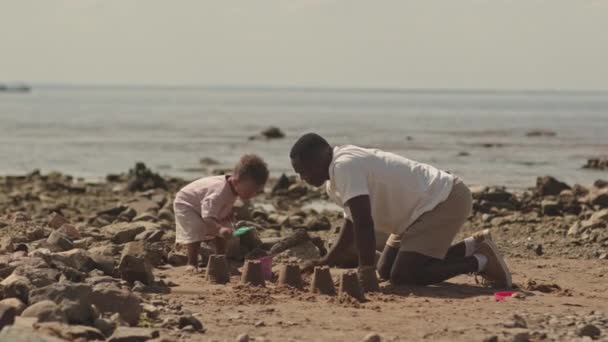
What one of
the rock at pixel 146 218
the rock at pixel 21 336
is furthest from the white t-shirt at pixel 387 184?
the rock at pixel 146 218

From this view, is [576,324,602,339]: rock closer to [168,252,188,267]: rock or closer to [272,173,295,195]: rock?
[168,252,188,267]: rock

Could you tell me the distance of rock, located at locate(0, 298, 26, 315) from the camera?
6328 millimetres

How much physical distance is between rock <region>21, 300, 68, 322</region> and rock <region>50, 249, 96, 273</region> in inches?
64.5

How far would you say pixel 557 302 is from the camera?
25.6 ft

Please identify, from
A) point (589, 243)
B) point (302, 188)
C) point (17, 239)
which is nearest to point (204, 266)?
point (17, 239)

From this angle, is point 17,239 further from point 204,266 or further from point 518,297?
point 518,297

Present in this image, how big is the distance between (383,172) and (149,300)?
2.03 metres

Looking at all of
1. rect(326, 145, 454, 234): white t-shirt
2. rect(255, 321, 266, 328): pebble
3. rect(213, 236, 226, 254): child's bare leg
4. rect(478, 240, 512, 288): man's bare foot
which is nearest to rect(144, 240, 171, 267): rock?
rect(213, 236, 226, 254): child's bare leg

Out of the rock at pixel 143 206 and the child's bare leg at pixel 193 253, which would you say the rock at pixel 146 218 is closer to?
the rock at pixel 143 206

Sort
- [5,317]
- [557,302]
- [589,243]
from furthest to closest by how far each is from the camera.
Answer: [589,243]
[557,302]
[5,317]

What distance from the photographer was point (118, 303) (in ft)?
21.6

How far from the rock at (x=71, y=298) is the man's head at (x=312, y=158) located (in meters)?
2.08

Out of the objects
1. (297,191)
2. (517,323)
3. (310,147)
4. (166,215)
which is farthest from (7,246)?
(297,191)

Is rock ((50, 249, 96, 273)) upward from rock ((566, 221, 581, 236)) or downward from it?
upward
